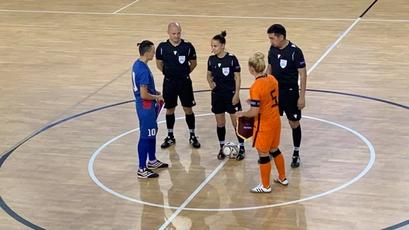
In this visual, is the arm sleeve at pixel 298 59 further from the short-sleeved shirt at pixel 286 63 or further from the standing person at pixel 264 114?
the standing person at pixel 264 114

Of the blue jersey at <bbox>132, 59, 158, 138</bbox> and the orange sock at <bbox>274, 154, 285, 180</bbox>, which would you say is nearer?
the orange sock at <bbox>274, 154, 285, 180</bbox>

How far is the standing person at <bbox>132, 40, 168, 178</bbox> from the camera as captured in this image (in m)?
10.1

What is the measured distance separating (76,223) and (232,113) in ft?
9.75

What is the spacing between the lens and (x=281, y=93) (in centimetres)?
1057

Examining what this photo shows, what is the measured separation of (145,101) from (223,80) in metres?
1.24

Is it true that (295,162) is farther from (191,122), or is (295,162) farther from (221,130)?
(191,122)

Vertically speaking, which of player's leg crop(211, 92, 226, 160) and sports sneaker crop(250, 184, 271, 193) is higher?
player's leg crop(211, 92, 226, 160)

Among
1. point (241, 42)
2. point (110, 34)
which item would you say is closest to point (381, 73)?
point (241, 42)

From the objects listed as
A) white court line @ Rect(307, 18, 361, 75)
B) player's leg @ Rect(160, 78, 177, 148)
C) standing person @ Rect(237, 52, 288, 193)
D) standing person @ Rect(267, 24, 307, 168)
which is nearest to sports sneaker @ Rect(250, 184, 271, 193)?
standing person @ Rect(237, 52, 288, 193)

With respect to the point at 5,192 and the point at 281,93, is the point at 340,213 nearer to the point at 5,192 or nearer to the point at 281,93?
the point at 281,93

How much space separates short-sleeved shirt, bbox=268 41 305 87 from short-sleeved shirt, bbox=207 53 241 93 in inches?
20.8

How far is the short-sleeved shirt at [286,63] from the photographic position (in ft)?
33.8

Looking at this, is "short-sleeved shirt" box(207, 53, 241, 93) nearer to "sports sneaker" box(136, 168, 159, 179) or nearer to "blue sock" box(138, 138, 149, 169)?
"blue sock" box(138, 138, 149, 169)

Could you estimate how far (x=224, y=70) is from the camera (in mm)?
10711
